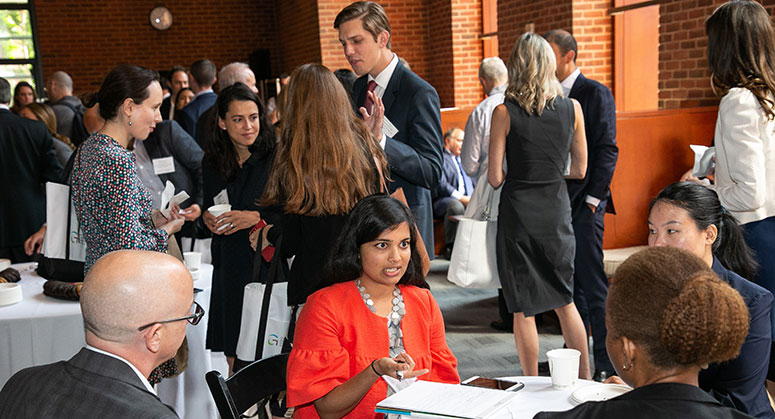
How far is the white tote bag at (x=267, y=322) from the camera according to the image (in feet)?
8.30

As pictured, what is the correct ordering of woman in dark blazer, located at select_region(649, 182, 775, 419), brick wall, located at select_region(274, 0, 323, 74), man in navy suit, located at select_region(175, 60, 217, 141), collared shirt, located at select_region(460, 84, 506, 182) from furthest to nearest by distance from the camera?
1. brick wall, located at select_region(274, 0, 323, 74)
2. man in navy suit, located at select_region(175, 60, 217, 141)
3. collared shirt, located at select_region(460, 84, 506, 182)
4. woman in dark blazer, located at select_region(649, 182, 775, 419)

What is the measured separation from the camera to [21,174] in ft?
15.7

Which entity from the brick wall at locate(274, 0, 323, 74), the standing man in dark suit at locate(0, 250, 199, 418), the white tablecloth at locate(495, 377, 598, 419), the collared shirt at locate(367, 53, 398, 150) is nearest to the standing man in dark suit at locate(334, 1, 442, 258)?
the collared shirt at locate(367, 53, 398, 150)

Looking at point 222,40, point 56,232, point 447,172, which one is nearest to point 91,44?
point 222,40

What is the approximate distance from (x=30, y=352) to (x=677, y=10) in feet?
17.4

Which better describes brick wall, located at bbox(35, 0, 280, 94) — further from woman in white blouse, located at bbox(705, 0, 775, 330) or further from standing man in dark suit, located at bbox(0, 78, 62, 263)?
woman in white blouse, located at bbox(705, 0, 775, 330)

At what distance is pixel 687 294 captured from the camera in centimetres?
118

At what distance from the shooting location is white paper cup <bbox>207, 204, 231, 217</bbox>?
292cm

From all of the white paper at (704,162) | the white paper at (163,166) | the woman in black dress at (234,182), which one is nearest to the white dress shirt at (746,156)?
the white paper at (704,162)

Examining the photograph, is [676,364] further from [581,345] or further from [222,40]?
[222,40]

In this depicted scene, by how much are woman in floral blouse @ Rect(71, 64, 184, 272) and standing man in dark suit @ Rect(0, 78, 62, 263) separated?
8.32 ft

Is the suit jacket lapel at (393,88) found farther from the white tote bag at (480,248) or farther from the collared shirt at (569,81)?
the collared shirt at (569,81)

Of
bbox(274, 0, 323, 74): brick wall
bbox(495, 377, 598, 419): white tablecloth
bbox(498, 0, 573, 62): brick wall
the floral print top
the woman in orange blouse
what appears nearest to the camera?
bbox(495, 377, 598, 419): white tablecloth

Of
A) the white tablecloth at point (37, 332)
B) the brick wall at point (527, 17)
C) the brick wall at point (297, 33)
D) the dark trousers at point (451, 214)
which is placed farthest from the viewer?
the brick wall at point (297, 33)
